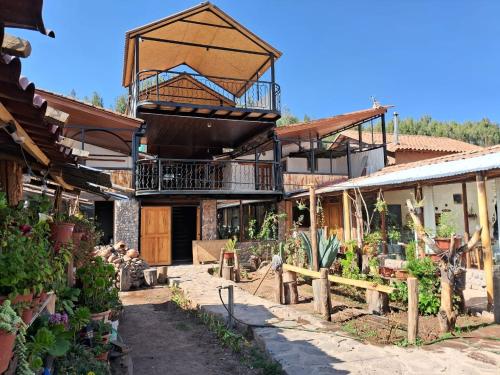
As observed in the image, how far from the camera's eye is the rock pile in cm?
1037

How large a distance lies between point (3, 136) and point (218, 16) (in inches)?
453

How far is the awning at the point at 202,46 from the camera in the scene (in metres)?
12.9

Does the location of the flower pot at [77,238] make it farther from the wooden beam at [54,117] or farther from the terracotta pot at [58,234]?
the wooden beam at [54,117]

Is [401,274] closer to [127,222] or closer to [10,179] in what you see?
[10,179]

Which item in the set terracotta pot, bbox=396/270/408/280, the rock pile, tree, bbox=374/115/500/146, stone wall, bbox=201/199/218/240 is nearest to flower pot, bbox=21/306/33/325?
terracotta pot, bbox=396/270/408/280

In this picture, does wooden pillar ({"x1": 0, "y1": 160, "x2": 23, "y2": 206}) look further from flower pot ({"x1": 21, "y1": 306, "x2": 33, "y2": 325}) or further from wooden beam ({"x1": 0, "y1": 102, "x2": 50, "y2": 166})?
flower pot ({"x1": 21, "y1": 306, "x2": 33, "y2": 325})

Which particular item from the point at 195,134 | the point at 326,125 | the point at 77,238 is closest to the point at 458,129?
the point at 326,125

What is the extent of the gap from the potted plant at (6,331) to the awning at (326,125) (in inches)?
525

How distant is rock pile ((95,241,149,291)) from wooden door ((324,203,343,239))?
25.2 ft

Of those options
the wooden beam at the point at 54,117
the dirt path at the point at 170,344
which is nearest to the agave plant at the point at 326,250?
the dirt path at the point at 170,344

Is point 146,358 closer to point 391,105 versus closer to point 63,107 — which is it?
point 63,107

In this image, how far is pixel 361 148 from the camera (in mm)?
A: 16906

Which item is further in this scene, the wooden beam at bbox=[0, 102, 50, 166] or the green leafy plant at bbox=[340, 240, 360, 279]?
the green leafy plant at bbox=[340, 240, 360, 279]

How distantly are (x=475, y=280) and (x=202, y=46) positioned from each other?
35.9 feet
